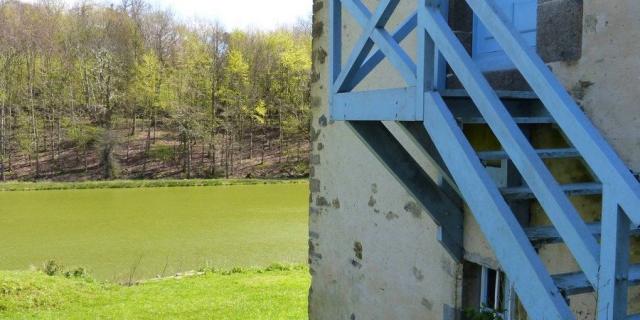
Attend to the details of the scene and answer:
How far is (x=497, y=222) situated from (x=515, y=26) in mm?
1762

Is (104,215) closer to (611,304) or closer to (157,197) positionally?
(157,197)

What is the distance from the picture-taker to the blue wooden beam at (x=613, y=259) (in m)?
1.70

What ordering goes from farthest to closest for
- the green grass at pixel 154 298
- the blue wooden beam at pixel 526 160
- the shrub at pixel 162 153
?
the shrub at pixel 162 153, the green grass at pixel 154 298, the blue wooden beam at pixel 526 160

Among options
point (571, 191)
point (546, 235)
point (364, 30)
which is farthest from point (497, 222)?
point (364, 30)

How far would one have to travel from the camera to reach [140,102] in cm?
4409

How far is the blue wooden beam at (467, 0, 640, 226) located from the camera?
166 centimetres

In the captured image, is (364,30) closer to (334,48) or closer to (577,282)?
(334,48)

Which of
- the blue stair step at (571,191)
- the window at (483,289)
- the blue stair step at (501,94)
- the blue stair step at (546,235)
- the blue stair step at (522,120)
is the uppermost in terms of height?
the blue stair step at (501,94)

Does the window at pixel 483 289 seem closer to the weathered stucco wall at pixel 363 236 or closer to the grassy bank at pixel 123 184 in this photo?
the weathered stucco wall at pixel 363 236

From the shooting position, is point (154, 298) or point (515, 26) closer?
point (515, 26)

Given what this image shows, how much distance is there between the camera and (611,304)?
1.74m

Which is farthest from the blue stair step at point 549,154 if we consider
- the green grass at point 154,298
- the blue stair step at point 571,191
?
the green grass at point 154,298

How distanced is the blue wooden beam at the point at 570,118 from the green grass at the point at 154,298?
748 centimetres

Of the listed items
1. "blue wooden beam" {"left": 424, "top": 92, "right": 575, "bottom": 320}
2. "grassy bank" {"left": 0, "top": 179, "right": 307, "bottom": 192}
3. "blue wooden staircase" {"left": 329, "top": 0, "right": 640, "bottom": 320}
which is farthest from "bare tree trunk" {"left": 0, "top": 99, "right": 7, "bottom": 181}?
"blue wooden beam" {"left": 424, "top": 92, "right": 575, "bottom": 320}
